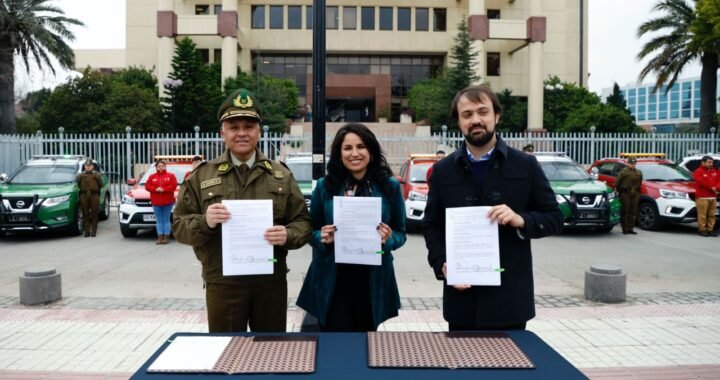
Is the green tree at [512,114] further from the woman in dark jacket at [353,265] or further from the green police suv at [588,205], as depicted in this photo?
the woman in dark jacket at [353,265]

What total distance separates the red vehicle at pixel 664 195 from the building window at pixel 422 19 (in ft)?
111

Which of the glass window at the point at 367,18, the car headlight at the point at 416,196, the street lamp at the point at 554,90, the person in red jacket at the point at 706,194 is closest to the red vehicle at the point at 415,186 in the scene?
the car headlight at the point at 416,196

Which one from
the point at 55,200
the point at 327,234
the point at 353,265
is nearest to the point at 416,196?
the point at 55,200

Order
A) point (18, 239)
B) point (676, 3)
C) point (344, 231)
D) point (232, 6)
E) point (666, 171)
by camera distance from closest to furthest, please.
Result: point (344, 231) < point (18, 239) < point (666, 171) < point (676, 3) < point (232, 6)

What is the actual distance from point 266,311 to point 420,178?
10403 mm

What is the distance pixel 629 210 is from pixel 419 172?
15.9ft

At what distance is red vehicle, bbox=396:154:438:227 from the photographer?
12.5 metres

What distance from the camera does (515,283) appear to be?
9.96ft

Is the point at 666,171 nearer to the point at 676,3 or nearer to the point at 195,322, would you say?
the point at 195,322

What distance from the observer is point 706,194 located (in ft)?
41.2

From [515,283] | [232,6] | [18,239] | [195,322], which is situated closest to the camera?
[515,283]

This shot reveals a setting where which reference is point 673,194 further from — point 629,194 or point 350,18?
point 350,18

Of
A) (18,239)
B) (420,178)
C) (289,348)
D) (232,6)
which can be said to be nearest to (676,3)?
(420,178)
